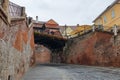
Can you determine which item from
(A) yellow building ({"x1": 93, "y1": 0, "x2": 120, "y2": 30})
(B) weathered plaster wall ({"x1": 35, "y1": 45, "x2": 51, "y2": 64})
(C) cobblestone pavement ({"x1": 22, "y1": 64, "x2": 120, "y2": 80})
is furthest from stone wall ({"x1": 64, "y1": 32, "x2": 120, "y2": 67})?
(B) weathered plaster wall ({"x1": 35, "y1": 45, "x2": 51, "y2": 64})

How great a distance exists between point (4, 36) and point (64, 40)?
33.1 metres

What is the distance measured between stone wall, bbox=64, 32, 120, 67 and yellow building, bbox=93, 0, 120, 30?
496cm

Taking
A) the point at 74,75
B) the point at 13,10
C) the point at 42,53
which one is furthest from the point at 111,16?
the point at 13,10

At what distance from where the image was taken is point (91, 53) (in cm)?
3019

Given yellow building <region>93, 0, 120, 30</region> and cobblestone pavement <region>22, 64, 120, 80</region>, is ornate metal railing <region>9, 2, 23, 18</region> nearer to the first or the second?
cobblestone pavement <region>22, 64, 120, 80</region>

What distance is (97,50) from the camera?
2886 centimetres

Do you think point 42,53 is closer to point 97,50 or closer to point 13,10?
point 97,50

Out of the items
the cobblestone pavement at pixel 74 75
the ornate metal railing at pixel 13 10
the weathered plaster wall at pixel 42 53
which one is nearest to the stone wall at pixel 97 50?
the cobblestone pavement at pixel 74 75

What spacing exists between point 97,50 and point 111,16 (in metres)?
14.1

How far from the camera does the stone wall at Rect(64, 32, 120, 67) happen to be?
84.7ft

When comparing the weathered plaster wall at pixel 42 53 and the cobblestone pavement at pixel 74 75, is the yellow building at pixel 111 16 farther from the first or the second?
the weathered plaster wall at pixel 42 53

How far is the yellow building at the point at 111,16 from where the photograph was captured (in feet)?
125

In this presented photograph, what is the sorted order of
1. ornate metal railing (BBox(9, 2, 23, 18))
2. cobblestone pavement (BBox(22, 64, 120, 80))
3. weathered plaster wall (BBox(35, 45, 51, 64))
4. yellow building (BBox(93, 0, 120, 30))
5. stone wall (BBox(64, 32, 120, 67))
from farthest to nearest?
weathered plaster wall (BBox(35, 45, 51, 64))
yellow building (BBox(93, 0, 120, 30))
stone wall (BBox(64, 32, 120, 67))
cobblestone pavement (BBox(22, 64, 120, 80))
ornate metal railing (BBox(9, 2, 23, 18))

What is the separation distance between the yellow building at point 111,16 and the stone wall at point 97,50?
496 centimetres
